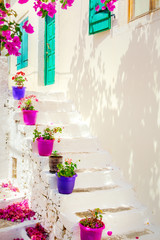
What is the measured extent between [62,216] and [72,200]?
41 centimetres

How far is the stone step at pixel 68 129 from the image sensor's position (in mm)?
5359

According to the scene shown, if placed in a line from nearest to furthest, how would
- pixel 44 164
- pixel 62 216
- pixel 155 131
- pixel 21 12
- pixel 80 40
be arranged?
pixel 62 216, pixel 155 131, pixel 44 164, pixel 80 40, pixel 21 12

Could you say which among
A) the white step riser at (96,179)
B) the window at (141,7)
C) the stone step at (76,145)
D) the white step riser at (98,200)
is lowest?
the white step riser at (98,200)

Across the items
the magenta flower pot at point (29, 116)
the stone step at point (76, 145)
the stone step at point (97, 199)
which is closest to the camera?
the stone step at point (97, 199)

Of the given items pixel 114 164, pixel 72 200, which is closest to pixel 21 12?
pixel 114 164

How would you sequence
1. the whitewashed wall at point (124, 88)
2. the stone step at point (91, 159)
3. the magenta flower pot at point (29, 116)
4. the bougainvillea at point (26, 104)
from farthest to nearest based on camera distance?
the bougainvillea at point (26, 104) < the magenta flower pot at point (29, 116) < the stone step at point (91, 159) < the whitewashed wall at point (124, 88)

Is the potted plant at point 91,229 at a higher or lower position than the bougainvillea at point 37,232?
higher

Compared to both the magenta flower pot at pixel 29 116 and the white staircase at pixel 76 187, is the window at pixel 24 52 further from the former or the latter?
the magenta flower pot at pixel 29 116

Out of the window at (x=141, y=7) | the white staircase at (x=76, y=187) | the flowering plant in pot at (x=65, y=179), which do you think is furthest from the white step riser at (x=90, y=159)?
the window at (x=141, y=7)

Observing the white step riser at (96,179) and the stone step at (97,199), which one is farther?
the white step riser at (96,179)

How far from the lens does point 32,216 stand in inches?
185

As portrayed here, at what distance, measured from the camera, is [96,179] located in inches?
189

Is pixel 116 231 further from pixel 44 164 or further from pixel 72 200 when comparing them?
pixel 44 164

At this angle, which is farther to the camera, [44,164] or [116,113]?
[116,113]
